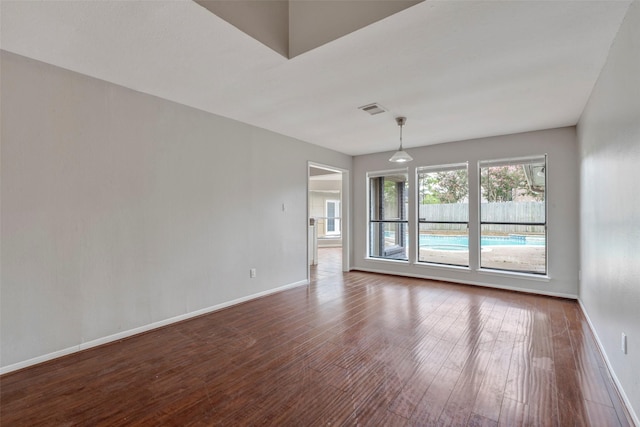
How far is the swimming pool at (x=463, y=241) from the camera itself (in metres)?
4.70

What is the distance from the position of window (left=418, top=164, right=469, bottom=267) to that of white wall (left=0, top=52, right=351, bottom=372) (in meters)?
3.25

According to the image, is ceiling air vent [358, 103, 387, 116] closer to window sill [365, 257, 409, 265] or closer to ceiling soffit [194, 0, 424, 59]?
ceiling soffit [194, 0, 424, 59]

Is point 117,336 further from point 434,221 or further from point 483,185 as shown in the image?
point 483,185

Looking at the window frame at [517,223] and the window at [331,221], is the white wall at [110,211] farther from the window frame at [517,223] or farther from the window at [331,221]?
the window at [331,221]

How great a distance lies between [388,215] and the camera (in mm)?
6324

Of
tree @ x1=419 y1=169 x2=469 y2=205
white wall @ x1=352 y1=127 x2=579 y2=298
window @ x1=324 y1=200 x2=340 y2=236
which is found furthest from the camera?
window @ x1=324 y1=200 x2=340 y2=236

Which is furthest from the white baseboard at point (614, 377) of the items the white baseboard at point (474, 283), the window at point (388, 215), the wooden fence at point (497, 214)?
the window at point (388, 215)

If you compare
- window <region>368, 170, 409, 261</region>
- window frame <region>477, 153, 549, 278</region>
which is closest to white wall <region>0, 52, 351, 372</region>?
window <region>368, 170, 409, 261</region>

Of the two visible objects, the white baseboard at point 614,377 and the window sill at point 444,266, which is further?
the window sill at point 444,266

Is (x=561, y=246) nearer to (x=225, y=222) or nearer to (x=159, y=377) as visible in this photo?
(x=225, y=222)

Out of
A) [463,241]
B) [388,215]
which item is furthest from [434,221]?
[388,215]

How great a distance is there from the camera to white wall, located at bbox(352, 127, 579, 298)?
4.28m

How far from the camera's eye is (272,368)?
2.42m

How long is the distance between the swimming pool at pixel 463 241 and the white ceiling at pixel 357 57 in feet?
6.26
